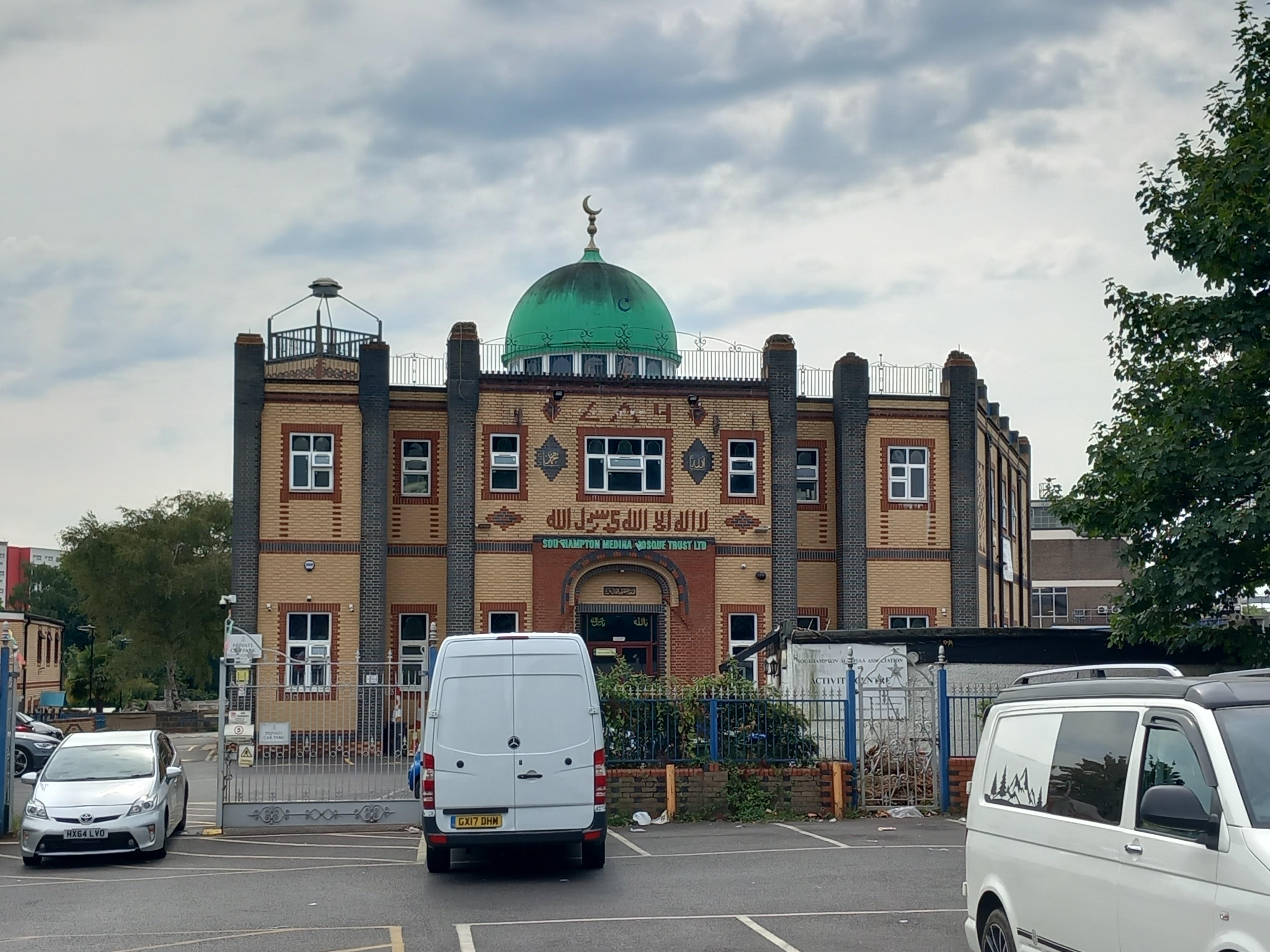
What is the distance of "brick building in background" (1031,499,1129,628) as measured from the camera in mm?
83562

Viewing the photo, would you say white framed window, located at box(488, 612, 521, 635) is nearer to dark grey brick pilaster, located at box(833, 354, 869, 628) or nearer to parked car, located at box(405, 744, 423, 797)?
dark grey brick pilaster, located at box(833, 354, 869, 628)

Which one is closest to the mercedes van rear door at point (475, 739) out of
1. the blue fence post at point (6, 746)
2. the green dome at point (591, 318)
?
the blue fence post at point (6, 746)

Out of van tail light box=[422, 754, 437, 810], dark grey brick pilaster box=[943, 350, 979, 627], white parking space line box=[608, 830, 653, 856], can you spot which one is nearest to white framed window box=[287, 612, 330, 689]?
dark grey brick pilaster box=[943, 350, 979, 627]

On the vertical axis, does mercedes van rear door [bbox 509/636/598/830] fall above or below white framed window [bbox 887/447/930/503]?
below

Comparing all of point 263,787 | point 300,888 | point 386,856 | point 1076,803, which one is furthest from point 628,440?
point 1076,803

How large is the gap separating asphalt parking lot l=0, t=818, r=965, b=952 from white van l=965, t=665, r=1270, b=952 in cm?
230

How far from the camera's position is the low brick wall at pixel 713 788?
2011 centimetres

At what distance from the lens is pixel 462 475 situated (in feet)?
122

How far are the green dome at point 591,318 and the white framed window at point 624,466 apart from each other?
14.6 feet

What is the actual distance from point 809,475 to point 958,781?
19.5 m

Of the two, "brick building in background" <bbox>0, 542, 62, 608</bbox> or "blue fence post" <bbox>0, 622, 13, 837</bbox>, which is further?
"brick building in background" <bbox>0, 542, 62, 608</bbox>

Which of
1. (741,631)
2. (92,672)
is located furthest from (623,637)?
(92,672)

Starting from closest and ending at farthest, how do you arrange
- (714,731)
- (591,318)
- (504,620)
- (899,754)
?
(714,731) → (899,754) → (504,620) → (591,318)

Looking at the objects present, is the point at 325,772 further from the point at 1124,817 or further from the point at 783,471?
the point at 783,471
